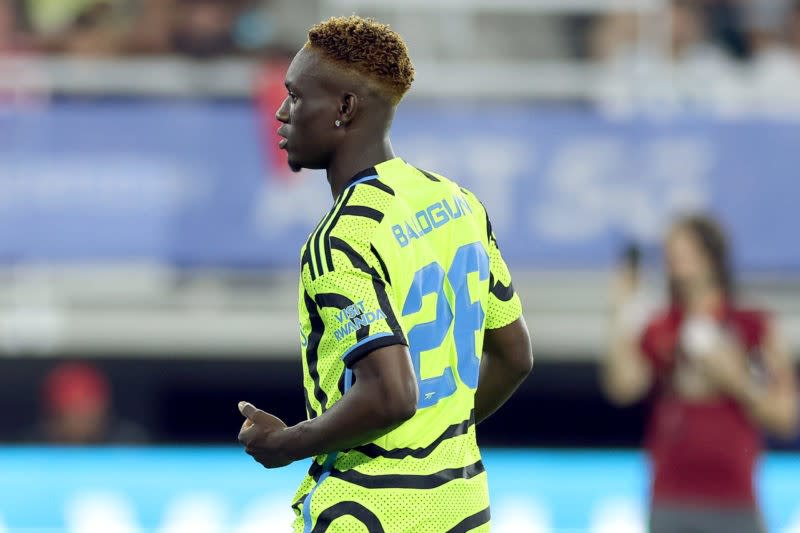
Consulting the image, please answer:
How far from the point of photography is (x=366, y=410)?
2.95 m

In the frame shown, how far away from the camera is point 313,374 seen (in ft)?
10.3

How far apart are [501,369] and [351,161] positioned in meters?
0.68

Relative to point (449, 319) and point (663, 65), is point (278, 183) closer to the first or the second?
point (663, 65)

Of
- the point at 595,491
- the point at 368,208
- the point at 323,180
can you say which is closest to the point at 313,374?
the point at 368,208

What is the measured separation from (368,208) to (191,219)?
7.02 meters

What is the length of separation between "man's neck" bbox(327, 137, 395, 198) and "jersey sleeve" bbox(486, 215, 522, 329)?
0.33 m

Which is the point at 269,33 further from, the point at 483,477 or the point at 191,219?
the point at 483,477

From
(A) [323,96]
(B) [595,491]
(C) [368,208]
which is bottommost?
(B) [595,491]

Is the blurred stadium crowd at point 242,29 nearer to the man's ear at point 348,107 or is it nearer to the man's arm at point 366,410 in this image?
the man's ear at point 348,107

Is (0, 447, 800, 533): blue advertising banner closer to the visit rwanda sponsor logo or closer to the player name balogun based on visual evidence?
the player name balogun

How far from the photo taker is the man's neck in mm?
3234

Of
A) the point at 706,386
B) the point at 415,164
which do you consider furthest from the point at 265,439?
the point at 415,164

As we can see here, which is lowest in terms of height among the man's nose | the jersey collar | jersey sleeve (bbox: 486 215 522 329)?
jersey sleeve (bbox: 486 215 522 329)

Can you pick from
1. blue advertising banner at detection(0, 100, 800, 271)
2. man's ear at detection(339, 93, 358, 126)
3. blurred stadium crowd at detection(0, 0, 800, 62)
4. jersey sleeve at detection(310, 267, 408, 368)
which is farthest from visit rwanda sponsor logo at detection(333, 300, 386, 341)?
blurred stadium crowd at detection(0, 0, 800, 62)
